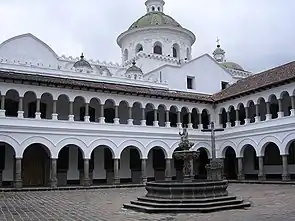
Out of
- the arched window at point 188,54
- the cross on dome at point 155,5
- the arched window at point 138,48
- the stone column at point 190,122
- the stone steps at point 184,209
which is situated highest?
the cross on dome at point 155,5

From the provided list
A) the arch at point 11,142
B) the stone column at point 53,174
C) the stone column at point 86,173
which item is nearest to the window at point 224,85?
the stone column at point 86,173

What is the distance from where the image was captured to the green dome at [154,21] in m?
33.4

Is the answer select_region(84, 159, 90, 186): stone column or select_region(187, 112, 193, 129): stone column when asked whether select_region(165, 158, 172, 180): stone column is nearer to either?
select_region(187, 112, 193, 129): stone column

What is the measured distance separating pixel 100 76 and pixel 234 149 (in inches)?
415

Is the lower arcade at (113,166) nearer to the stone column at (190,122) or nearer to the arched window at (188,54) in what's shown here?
the stone column at (190,122)

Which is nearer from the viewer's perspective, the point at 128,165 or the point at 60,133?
the point at 60,133

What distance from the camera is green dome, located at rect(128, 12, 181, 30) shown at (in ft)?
110

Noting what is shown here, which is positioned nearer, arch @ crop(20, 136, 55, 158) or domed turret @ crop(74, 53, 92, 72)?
arch @ crop(20, 136, 55, 158)

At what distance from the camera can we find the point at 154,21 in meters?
33.6

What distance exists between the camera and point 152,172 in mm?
28016

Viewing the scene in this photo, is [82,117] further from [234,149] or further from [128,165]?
[234,149]

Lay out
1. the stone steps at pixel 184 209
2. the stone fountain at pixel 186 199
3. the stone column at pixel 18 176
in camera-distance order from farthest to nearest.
Answer: the stone column at pixel 18 176 → the stone fountain at pixel 186 199 → the stone steps at pixel 184 209

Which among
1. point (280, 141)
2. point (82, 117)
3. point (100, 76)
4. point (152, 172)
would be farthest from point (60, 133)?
point (280, 141)

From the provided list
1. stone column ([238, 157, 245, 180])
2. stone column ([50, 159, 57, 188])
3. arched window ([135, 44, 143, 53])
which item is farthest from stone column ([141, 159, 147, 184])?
arched window ([135, 44, 143, 53])
